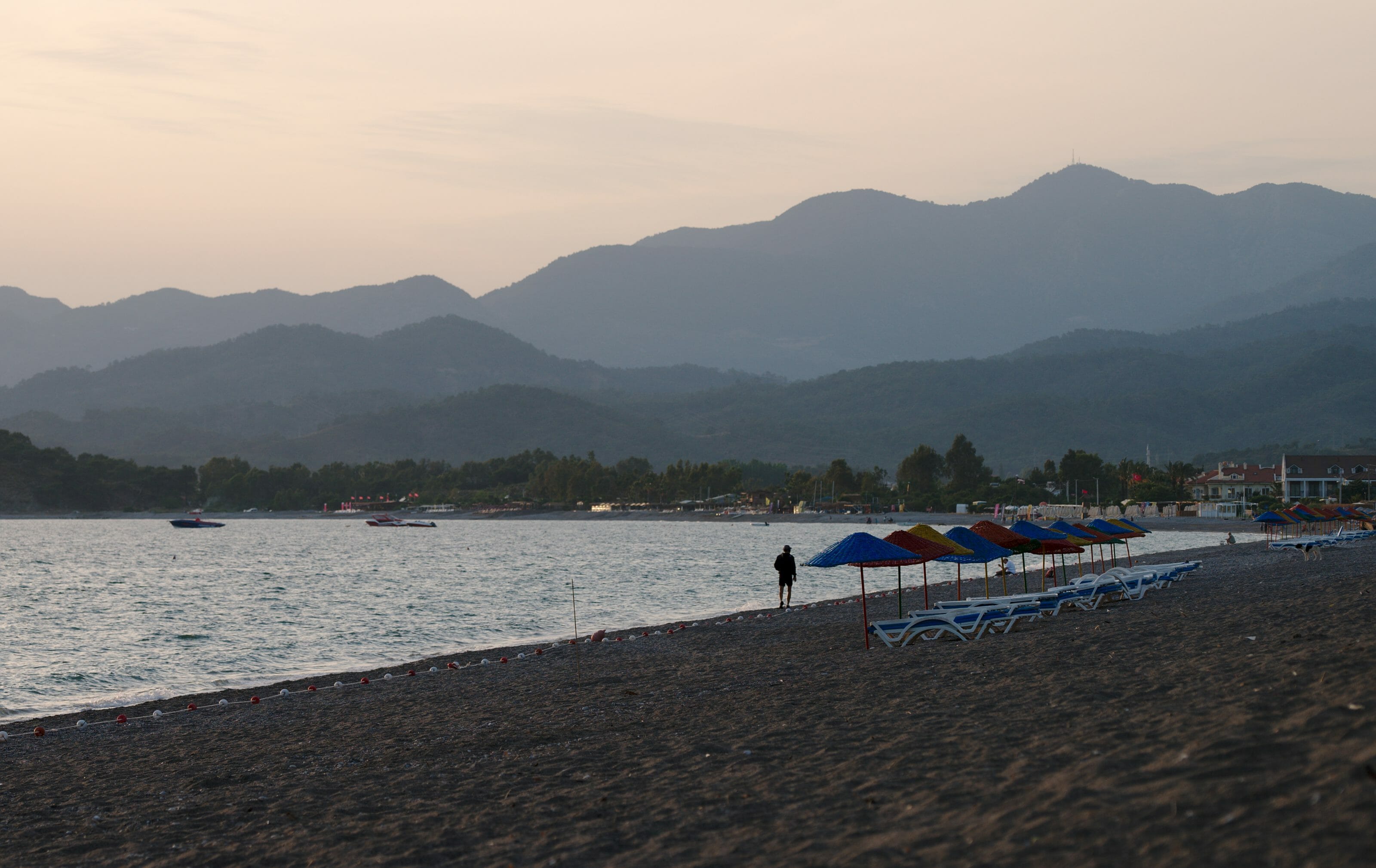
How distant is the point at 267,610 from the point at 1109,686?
3873 cm

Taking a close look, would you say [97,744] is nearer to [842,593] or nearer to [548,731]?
[548,731]

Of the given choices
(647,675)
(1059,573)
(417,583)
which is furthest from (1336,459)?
(647,675)

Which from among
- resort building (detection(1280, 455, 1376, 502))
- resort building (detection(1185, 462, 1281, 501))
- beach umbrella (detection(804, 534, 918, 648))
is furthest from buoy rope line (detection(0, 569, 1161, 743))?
resort building (detection(1185, 462, 1281, 501))

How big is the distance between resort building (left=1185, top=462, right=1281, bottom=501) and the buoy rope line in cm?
12458

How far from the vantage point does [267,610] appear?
4438 centimetres

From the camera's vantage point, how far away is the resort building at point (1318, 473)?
129375 mm

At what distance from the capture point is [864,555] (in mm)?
18891

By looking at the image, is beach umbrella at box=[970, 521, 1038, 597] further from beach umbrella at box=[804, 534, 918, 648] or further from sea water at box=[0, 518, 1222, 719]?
sea water at box=[0, 518, 1222, 719]

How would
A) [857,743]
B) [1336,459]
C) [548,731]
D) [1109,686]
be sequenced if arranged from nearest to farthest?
1. [857,743]
2. [1109,686]
3. [548,731]
4. [1336,459]

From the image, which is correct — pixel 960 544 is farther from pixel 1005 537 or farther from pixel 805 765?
pixel 805 765

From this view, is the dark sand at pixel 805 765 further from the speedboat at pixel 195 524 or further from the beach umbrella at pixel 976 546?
the speedboat at pixel 195 524

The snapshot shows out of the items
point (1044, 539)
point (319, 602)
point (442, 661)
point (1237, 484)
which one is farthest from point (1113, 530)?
point (1237, 484)

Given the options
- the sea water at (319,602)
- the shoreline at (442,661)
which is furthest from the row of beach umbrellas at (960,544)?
the sea water at (319,602)

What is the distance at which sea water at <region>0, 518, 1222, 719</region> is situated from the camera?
28.2 metres
